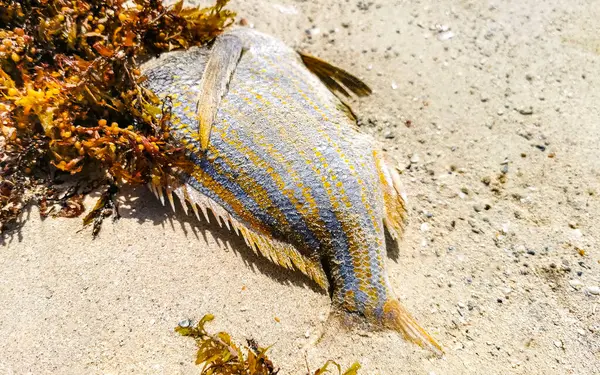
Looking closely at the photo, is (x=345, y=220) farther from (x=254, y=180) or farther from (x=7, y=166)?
(x=7, y=166)

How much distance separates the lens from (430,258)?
3127 millimetres

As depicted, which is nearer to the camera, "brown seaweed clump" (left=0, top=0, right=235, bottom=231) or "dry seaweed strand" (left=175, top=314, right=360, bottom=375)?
"dry seaweed strand" (left=175, top=314, right=360, bottom=375)

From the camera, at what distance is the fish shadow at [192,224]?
9.92ft

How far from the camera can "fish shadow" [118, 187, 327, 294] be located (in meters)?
3.03

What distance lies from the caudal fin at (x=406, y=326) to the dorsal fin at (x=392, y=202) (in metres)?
0.50

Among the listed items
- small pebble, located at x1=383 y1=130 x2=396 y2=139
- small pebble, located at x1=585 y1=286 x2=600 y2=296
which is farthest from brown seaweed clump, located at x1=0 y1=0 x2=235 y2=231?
small pebble, located at x1=585 y1=286 x2=600 y2=296

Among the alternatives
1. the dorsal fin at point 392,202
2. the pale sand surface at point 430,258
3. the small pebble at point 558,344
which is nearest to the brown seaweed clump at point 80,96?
the pale sand surface at point 430,258

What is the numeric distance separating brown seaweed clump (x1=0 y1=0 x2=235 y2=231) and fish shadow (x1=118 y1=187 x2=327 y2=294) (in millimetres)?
185

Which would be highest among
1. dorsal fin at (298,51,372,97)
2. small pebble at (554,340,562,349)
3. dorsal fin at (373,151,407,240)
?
dorsal fin at (298,51,372,97)

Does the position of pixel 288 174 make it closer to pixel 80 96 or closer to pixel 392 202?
pixel 392 202

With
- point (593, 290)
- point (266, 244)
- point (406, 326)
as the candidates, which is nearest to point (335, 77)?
point (266, 244)

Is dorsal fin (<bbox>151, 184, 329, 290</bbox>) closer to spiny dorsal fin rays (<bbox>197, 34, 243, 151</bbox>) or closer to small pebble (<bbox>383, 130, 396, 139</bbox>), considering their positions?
spiny dorsal fin rays (<bbox>197, 34, 243, 151</bbox>)

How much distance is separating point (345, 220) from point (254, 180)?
1.98ft

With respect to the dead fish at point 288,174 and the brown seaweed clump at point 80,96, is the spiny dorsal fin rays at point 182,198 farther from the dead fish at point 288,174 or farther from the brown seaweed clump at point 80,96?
the brown seaweed clump at point 80,96
